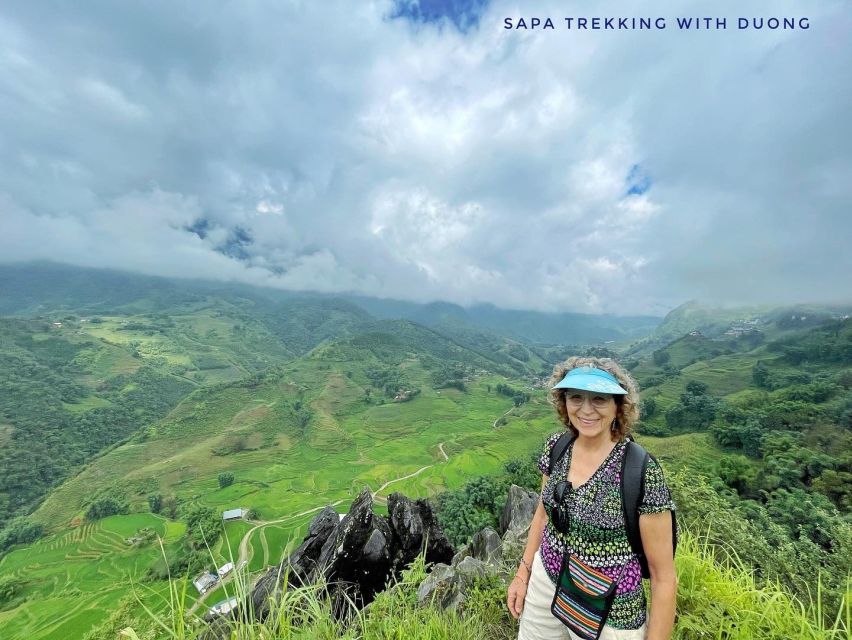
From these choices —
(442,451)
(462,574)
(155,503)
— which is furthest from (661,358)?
(155,503)

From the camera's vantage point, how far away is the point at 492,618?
370 cm

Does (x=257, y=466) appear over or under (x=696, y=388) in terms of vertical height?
under

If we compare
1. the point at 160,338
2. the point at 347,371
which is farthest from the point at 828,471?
the point at 160,338

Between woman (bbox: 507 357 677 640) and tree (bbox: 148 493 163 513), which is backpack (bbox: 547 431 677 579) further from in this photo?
tree (bbox: 148 493 163 513)

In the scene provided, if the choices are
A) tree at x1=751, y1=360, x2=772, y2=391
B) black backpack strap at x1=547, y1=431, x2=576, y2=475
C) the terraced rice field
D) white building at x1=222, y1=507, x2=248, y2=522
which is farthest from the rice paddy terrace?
tree at x1=751, y1=360, x2=772, y2=391

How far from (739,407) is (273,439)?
75328 mm

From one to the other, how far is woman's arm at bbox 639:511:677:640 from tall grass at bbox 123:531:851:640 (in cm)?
107

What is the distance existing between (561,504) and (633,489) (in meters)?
0.49

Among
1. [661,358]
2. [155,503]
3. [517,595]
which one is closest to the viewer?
[517,595]

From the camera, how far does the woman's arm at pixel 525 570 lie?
280cm

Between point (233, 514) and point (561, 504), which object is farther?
point (233, 514)

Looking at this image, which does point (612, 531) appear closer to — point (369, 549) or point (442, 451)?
point (369, 549)

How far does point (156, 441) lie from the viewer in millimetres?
67750

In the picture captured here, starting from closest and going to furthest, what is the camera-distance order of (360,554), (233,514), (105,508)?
(360,554), (233,514), (105,508)
